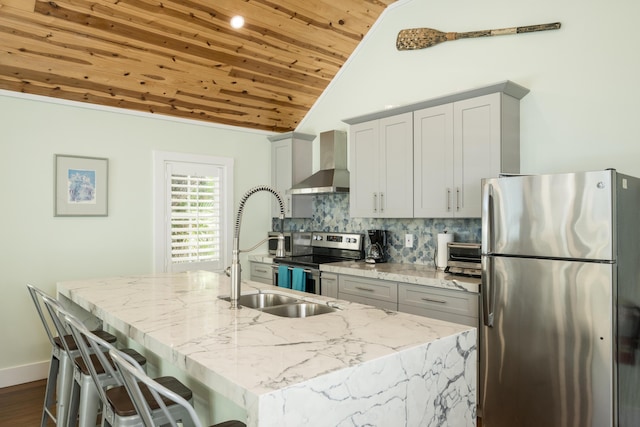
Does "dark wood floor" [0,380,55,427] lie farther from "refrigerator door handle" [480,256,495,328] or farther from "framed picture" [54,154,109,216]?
"refrigerator door handle" [480,256,495,328]

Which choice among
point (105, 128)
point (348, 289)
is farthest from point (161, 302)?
point (105, 128)

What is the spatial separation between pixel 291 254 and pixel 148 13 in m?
2.66

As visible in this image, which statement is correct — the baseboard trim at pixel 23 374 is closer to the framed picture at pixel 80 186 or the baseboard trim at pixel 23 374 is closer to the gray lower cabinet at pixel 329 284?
the framed picture at pixel 80 186

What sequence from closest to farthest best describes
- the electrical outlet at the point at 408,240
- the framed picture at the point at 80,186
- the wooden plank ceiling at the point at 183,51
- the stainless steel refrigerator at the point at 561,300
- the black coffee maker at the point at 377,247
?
the stainless steel refrigerator at the point at 561,300
the wooden plank ceiling at the point at 183,51
the framed picture at the point at 80,186
the electrical outlet at the point at 408,240
the black coffee maker at the point at 377,247

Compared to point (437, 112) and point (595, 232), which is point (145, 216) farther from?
point (595, 232)

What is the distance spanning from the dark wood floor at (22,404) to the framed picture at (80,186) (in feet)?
4.77

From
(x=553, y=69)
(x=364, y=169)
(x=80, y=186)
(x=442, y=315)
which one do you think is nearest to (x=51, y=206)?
(x=80, y=186)

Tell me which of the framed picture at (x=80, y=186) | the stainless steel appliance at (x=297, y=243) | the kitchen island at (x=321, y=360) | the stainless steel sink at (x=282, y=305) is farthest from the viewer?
the stainless steel appliance at (x=297, y=243)

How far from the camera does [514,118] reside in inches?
132

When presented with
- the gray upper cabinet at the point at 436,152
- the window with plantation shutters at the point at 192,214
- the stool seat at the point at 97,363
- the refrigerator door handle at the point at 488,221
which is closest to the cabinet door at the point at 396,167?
the gray upper cabinet at the point at 436,152

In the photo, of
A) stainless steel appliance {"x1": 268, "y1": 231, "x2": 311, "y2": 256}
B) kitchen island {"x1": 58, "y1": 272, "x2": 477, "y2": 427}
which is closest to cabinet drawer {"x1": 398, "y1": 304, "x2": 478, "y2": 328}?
kitchen island {"x1": 58, "y1": 272, "x2": 477, "y2": 427}

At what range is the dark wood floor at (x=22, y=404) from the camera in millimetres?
3104

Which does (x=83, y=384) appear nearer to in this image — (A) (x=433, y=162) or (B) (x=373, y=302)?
(B) (x=373, y=302)

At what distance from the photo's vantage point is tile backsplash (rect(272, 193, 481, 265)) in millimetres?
3824
